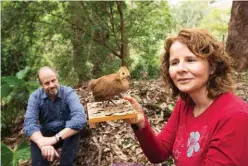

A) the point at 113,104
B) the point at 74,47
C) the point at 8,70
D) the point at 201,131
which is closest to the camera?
the point at 201,131

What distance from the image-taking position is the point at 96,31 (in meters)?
6.32

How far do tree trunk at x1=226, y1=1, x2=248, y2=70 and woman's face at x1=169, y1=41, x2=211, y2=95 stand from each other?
503 centimetres

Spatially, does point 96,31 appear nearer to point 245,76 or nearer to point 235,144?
point 245,76

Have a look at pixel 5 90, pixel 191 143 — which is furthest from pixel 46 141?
pixel 5 90

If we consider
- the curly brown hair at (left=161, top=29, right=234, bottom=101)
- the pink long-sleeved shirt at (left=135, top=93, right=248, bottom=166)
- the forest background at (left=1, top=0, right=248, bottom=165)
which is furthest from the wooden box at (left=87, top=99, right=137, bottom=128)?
the forest background at (left=1, top=0, right=248, bottom=165)

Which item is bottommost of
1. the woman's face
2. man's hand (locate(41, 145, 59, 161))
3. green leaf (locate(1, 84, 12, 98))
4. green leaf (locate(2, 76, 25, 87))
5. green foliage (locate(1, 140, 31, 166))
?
green foliage (locate(1, 140, 31, 166))

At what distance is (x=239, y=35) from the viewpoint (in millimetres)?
6809

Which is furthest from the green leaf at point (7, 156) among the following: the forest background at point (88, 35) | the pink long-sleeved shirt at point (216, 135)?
the pink long-sleeved shirt at point (216, 135)

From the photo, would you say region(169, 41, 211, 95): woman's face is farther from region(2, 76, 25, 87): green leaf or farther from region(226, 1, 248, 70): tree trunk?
region(226, 1, 248, 70): tree trunk

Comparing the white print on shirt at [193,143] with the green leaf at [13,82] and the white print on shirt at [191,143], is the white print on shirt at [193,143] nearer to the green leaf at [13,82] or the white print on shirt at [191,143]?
the white print on shirt at [191,143]

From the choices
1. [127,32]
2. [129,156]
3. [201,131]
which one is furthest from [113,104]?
[127,32]

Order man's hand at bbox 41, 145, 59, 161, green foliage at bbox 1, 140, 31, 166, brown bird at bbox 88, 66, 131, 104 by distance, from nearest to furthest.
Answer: brown bird at bbox 88, 66, 131, 104, man's hand at bbox 41, 145, 59, 161, green foliage at bbox 1, 140, 31, 166

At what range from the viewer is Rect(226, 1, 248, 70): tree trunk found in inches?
265

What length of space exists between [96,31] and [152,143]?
167 inches
